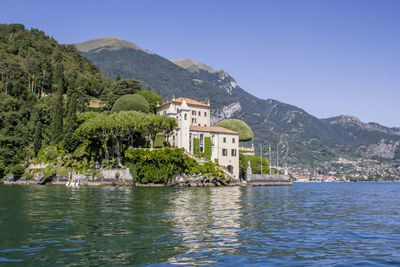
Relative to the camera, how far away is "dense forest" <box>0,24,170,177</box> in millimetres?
72812

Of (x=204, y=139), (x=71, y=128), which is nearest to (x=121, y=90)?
(x=71, y=128)

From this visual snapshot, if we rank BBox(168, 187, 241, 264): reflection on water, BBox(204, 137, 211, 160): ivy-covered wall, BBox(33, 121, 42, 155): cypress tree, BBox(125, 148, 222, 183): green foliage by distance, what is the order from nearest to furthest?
BBox(168, 187, 241, 264): reflection on water
BBox(125, 148, 222, 183): green foliage
BBox(204, 137, 211, 160): ivy-covered wall
BBox(33, 121, 42, 155): cypress tree

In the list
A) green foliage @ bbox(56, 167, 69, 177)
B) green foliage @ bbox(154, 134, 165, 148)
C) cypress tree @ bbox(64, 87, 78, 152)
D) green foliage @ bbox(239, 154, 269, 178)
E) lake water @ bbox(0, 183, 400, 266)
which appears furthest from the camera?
green foliage @ bbox(239, 154, 269, 178)

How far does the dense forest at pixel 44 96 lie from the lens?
239 ft

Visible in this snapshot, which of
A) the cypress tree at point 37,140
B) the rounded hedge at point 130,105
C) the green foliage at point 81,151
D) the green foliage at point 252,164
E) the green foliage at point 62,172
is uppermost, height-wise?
the rounded hedge at point 130,105

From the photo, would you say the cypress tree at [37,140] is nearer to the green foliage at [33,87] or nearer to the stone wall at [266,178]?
the green foliage at [33,87]

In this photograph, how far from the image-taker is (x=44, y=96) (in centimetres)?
10331

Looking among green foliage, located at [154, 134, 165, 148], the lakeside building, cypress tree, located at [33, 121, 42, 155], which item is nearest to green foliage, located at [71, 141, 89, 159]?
cypress tree, located at [33, 121, 42, 155]

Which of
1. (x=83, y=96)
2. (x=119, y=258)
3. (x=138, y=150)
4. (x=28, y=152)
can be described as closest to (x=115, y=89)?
(x=83, y=96)

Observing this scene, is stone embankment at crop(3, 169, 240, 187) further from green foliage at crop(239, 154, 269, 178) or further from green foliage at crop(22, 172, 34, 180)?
green foliage at crop(239, 154, 269, 178)

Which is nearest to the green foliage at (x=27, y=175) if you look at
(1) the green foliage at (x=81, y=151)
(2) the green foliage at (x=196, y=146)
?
(1) the green foliage at (x=81, y=151)

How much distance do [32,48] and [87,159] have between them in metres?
67.5

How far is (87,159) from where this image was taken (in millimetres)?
67750

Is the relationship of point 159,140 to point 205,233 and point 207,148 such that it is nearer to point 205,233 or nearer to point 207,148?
point 207,148
